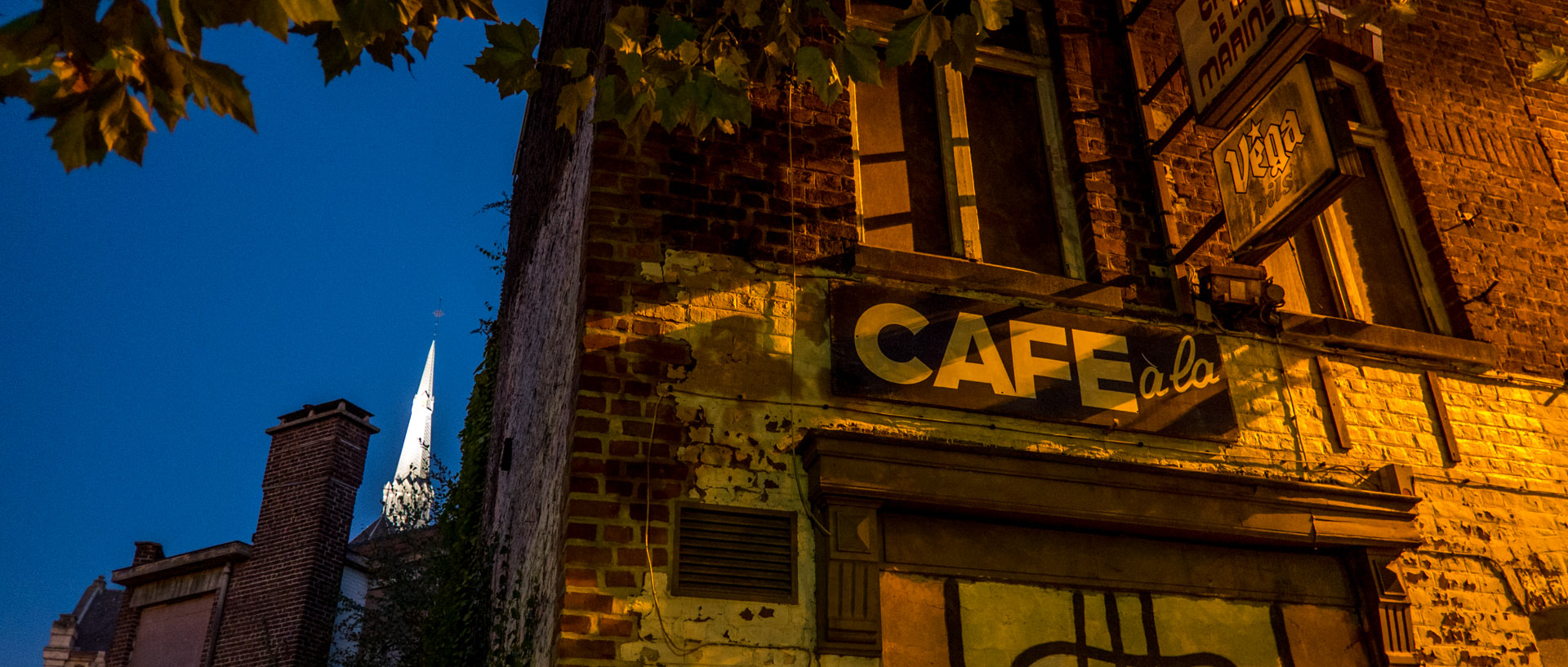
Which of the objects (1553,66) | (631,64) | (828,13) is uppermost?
(1553,66)

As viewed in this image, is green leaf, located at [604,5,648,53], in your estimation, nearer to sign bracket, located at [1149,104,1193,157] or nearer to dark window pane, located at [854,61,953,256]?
dark window pane, located at [854,61,953,256]

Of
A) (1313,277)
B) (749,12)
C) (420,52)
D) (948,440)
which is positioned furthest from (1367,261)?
(420,52)

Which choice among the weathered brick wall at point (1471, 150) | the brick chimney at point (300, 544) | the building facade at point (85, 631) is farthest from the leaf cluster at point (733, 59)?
the building facade at point (85, 631)

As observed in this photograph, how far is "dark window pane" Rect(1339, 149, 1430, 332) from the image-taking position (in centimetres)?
730

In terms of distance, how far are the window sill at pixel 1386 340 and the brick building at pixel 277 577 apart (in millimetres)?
15078

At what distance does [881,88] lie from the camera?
6.79 m

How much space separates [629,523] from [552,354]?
1.95 metres

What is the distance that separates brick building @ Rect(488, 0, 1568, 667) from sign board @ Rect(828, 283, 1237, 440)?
2 cm

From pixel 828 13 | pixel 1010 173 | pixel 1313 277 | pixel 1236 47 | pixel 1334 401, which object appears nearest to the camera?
pixel 828 13

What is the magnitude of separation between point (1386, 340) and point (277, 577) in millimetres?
16322

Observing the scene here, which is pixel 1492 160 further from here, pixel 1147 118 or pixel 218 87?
pixel 218 87

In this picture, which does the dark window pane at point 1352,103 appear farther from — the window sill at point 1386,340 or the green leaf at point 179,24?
the green leaf at point 179,24

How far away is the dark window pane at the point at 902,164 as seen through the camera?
6.36 m

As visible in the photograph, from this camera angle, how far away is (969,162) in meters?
6.74
